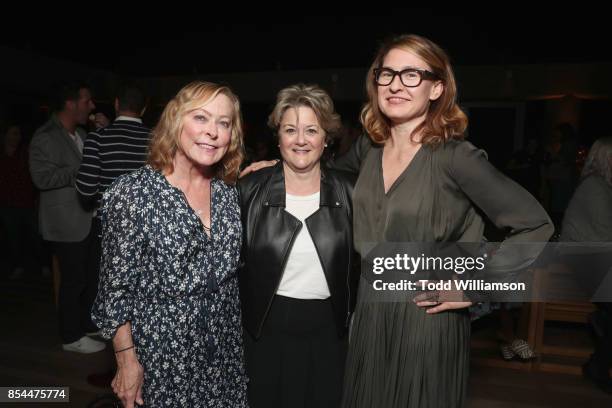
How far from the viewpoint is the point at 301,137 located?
Answer: 2002 mm

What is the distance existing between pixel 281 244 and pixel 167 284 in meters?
0.48

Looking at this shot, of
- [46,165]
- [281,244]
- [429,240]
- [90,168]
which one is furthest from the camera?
[46,165]

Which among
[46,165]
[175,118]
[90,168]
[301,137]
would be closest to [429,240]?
[301,137]

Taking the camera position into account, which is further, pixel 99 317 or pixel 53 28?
pixel 53 28

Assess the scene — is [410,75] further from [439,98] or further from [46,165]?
[46,165]

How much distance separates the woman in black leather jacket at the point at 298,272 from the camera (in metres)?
1.97

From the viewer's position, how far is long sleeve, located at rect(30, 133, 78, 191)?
365cm

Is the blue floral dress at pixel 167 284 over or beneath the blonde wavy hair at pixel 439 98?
beneath

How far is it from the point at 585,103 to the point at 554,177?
3203 millimetres

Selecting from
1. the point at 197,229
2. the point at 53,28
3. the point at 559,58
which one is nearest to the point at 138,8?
the point at 53,28

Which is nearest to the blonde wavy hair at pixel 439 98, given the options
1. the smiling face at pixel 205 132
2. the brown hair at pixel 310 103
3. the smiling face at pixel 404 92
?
the smiling face at pixel 404 92

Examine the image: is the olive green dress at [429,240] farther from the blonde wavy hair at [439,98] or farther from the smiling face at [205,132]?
the smiling face at [205,132]

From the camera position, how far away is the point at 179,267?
167cm

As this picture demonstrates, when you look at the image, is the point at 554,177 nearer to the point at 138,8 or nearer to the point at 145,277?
the point at 145,277
